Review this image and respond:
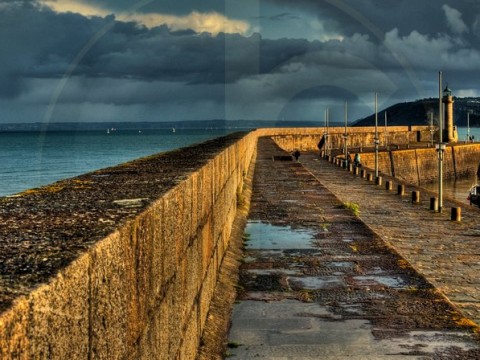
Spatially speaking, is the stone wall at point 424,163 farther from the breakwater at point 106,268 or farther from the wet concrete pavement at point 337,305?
the breakwater at point 106,268

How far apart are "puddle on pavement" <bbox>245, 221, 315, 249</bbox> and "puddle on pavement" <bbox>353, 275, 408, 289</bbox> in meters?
2.41

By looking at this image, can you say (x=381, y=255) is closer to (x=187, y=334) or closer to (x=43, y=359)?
(x=187, y=334)

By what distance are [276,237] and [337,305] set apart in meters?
4.51

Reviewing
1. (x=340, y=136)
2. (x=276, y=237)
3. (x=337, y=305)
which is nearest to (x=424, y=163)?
(x=340, y=136)

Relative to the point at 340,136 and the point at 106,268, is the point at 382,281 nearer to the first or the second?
the point at 106,268

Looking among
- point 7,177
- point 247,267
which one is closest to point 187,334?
point 247,267

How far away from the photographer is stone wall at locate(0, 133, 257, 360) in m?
1.78

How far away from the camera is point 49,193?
4570 millimetres

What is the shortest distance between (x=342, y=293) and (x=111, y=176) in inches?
135

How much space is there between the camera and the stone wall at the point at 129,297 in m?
1.78

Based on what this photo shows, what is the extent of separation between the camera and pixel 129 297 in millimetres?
2910

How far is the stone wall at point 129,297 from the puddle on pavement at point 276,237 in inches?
197

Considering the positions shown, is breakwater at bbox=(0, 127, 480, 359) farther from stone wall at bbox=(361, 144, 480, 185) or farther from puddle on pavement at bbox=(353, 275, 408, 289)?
stone wall at bbox=(361, 144, 480, 185)

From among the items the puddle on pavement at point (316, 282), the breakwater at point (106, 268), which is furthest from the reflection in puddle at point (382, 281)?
the breakwater at point (106, 268)
